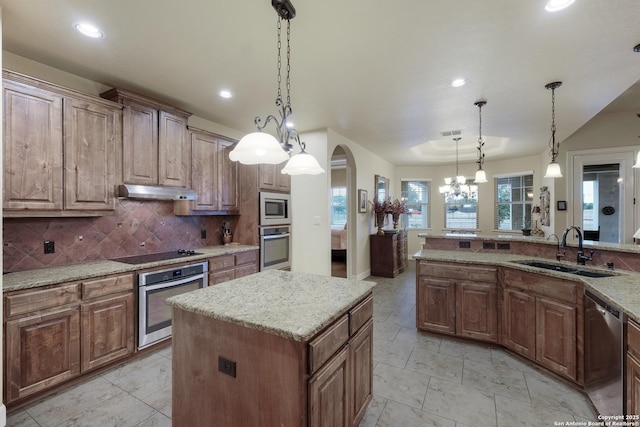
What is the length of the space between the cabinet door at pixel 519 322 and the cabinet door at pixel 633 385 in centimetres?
93

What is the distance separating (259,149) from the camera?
61.4 inches

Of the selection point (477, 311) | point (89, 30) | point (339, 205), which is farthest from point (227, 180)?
point (339, 205)

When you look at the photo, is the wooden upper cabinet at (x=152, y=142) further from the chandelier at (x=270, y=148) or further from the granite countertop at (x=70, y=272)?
the chandelier at (x=270, y=148)

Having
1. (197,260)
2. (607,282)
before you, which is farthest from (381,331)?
(197,260)

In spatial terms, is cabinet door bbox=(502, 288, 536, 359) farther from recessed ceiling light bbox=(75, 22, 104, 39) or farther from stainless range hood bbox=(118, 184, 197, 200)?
recessed ceiling light bbox=(75, 22, 104, 39)

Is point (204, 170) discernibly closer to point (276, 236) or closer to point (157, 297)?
point (276, 236)

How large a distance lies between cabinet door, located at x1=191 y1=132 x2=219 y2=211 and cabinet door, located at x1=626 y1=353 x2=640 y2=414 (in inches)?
155

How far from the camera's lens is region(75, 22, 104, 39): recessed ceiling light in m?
2.01

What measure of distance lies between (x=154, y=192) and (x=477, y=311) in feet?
12.0

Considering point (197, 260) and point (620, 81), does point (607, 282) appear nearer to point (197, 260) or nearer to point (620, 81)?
point (620, 81)

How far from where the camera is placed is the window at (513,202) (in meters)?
6.80

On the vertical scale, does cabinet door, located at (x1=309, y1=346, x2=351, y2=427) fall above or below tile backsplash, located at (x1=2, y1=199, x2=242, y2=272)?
below

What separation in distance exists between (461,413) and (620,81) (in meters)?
3.51

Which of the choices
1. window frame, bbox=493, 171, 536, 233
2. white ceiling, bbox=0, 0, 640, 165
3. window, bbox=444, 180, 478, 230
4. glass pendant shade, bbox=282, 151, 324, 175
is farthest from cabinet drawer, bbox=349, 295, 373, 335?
window, bbox=444, 180, 478, 230
